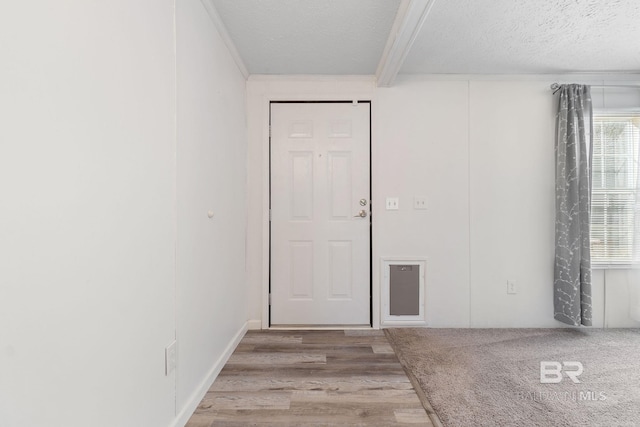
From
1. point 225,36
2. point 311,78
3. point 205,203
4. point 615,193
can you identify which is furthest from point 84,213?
point 615,193

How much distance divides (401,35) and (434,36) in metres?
0.42

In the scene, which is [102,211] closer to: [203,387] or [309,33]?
[203,387]

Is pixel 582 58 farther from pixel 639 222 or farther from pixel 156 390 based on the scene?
pixel 156 390

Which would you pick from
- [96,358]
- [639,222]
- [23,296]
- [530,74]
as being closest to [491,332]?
[639,222]

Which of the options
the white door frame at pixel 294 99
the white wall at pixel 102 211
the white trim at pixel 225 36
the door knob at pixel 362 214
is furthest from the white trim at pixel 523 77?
the white wall at pixel 102 211

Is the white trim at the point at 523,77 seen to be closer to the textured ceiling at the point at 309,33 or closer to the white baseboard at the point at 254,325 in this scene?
the textured ceiling at the point at 309,33

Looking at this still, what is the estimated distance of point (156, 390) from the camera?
1.37 meters

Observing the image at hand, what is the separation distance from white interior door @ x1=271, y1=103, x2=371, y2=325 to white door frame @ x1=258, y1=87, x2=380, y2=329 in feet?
0.19

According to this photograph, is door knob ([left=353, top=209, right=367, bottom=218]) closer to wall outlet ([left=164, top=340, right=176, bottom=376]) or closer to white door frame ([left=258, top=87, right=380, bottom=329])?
white door frame ([left=258, top=87, right=380, bottom=329])

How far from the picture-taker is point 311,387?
1989mm

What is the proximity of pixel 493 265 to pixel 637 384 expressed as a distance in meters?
1.20

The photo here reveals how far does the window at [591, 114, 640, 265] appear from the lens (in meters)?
2.94

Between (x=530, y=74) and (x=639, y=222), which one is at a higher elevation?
(x=530, y=74)

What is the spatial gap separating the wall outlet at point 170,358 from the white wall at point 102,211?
29mm
